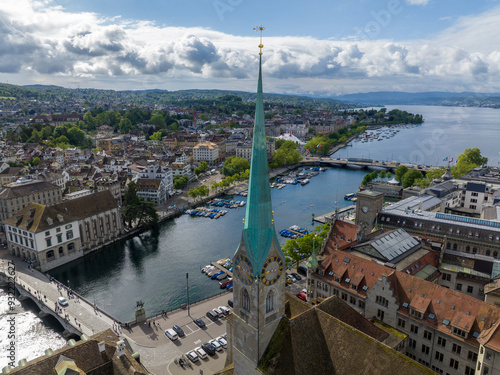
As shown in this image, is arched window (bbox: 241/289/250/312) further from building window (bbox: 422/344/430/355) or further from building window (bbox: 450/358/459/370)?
building window (bbox: 450/358/459/370)

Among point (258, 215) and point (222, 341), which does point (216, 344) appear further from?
point (258, 215)

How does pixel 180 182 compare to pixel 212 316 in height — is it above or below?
above

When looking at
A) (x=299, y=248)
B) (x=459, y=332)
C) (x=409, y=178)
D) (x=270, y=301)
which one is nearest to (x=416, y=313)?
A: (x=459, y=332)

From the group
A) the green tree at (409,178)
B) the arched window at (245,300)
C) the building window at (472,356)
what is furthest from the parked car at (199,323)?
the green tree at (409,178)

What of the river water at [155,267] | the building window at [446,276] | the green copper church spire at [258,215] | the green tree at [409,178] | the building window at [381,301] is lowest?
the river water at [155,267]

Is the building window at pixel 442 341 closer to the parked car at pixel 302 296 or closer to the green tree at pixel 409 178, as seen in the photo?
the parked car at pixel 302 296

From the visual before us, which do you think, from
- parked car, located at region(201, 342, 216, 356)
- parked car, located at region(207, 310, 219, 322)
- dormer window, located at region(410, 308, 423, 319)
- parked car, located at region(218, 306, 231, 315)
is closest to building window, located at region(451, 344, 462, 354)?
dormer window, located at region(410, 308, 423, 319)

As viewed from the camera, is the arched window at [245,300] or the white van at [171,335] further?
the white van at [171,335]

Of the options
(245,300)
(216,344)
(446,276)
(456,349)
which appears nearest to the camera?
(245,300)
